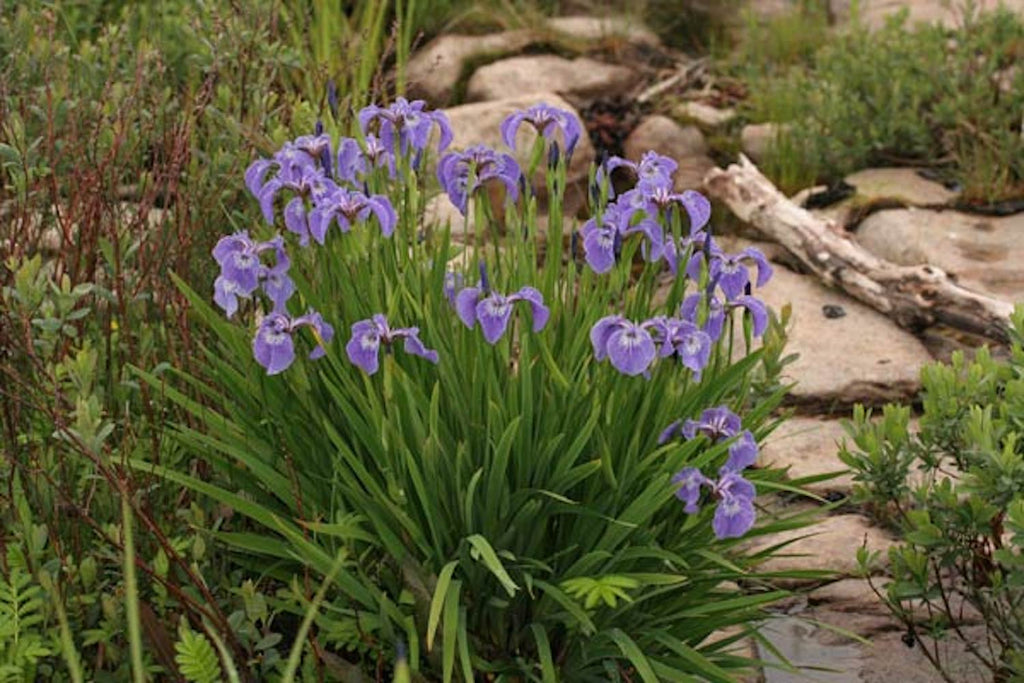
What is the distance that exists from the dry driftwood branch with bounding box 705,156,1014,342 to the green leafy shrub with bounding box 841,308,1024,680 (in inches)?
61.6

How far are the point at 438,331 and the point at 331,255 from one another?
11.5 inches

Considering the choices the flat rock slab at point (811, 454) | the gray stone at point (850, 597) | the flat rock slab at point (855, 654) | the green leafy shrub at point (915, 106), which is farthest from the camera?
the green leafy shrub at point (915, 106)

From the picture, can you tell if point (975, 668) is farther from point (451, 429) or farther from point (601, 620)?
point (451, 429)

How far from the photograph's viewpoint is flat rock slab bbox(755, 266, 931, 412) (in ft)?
17.3

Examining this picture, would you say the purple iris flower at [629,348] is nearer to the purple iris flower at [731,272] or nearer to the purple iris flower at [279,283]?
the purple iris flower at [731,272]

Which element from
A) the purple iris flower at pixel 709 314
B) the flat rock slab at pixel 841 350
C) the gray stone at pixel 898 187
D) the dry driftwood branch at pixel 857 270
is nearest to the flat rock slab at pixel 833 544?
the flat rock slab at pixel 841 350

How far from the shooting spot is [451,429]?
3281 millimetres

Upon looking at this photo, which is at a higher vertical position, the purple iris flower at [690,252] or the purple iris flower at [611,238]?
the purple iris flower at [611,238]

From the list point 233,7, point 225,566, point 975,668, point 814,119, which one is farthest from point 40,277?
point 814,119

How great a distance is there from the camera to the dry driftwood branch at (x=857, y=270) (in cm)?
542

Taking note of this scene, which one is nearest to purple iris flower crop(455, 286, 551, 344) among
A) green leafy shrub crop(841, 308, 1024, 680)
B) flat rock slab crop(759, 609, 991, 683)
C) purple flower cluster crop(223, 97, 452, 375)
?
purple flower cluster crop(223, 97, 452, 375)

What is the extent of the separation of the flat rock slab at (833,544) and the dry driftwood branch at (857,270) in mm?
1063

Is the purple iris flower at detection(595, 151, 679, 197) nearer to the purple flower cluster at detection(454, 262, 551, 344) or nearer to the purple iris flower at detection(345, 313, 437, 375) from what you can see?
the purple flower cluster at detection(454, 262, 551, 344)

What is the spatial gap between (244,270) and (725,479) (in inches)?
43.7
